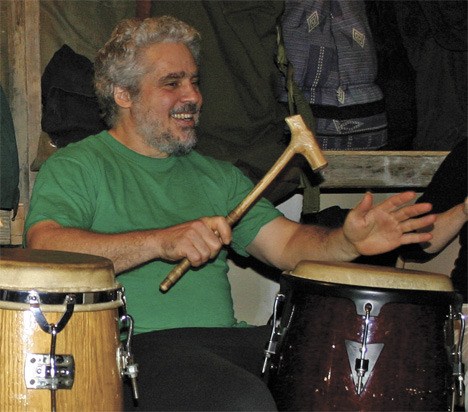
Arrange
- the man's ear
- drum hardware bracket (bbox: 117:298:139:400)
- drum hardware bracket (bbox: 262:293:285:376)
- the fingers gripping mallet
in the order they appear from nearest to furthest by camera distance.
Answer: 1. drum hardware bracket (bbox: 117:298:139:400)
2. drum hardware bracket (bbox: 262:293:285:376)
3. the fingers gripping mallet
4. the man's ear

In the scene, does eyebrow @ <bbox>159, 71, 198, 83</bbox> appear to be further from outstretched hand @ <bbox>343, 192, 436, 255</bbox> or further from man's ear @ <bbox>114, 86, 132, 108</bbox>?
outstretched hand @ <bbox>343, 192, 436, 255</bbox>

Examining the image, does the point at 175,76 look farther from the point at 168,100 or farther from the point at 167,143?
the point at 167,143

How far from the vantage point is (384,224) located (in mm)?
2568

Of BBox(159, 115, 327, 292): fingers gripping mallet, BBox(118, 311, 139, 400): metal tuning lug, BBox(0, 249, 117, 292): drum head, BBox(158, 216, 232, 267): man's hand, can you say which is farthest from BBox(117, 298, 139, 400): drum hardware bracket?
BBox(159, 115, 327, 292): fingers gripping mallet

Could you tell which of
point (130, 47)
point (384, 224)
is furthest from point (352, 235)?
point (130, 47)

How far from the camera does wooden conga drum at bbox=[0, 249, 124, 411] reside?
74.7 inches

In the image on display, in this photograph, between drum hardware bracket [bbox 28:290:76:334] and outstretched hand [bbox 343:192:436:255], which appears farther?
outstretched hand [bbox 343:192:436:255]

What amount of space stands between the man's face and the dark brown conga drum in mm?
801

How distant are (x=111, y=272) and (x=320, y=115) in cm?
145

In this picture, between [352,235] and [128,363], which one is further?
[352,235]

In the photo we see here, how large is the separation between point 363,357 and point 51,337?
0.69 metres

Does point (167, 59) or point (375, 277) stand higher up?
point (167, 59)

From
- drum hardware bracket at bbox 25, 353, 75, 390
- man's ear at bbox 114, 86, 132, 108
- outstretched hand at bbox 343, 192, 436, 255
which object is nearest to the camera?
drum hardware bracket at bbox 25, 353, 75, 390

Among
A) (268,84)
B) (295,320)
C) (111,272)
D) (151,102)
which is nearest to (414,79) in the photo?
(268,84)
